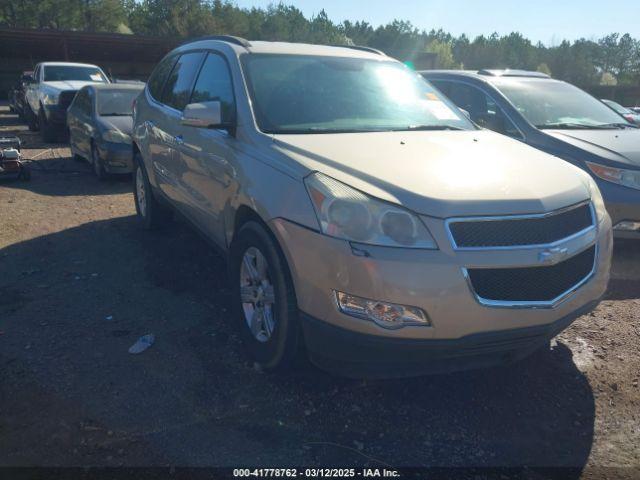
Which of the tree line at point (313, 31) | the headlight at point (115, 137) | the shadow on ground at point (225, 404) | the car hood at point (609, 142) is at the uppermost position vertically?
the tree line at point (313, 31)

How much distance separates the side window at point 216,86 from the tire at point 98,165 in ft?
14.9

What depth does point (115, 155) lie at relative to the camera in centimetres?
830

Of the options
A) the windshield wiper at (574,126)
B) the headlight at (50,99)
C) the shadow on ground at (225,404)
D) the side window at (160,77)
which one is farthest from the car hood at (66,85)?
the windshield wiper at (574,126)

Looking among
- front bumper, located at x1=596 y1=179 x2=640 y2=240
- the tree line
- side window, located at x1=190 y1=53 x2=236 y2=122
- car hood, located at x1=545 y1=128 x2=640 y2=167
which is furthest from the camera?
the tree line

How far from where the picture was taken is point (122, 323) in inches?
155

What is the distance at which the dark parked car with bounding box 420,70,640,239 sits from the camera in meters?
4.98

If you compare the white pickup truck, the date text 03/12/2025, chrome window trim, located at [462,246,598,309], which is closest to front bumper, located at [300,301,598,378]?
chrome window trim, located at [462,246,598,309]

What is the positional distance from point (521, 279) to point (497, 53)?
369ft

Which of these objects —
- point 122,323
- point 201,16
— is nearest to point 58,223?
point 122,323

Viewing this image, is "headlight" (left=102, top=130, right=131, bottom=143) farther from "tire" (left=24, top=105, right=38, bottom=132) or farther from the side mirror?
"tire" (left=24, top=105, right=38, bottom=132)

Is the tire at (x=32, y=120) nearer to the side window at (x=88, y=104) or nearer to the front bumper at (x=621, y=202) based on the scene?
the side window at (x=88, y=104)

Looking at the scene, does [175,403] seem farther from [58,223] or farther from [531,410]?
[58,223]

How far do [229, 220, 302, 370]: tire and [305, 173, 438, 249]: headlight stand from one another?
0.43 meters

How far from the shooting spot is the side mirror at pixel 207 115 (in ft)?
11.5
